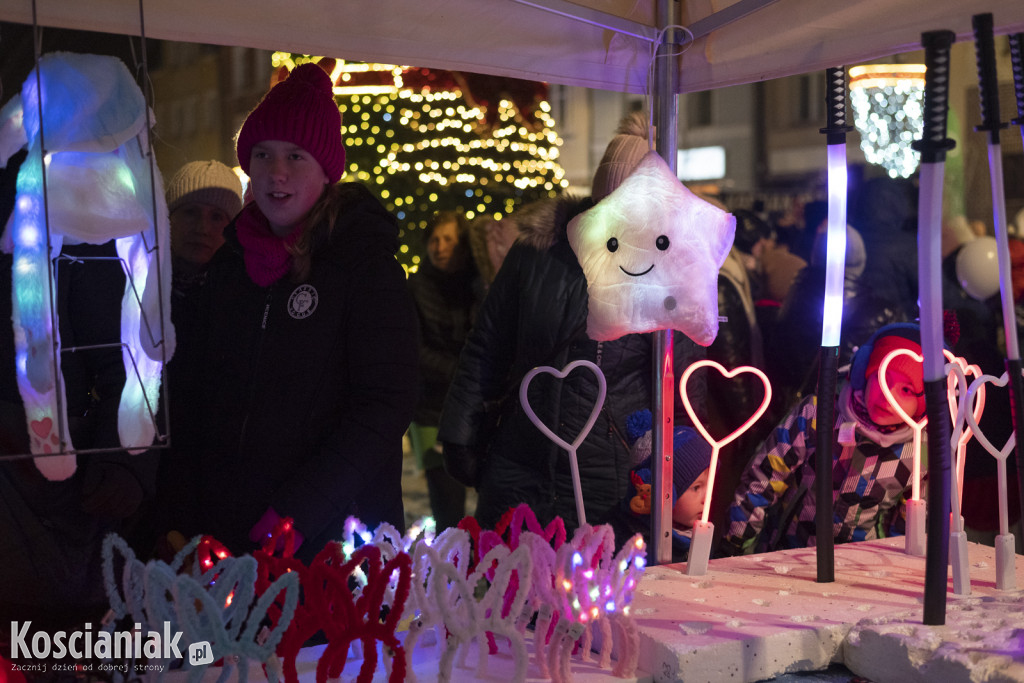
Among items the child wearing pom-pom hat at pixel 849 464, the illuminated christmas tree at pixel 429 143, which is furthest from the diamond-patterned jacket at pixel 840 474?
the illuminated christmas tree at pixel 429 143

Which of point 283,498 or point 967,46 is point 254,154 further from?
point 967,46

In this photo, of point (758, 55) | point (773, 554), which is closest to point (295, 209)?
point (758, 55)

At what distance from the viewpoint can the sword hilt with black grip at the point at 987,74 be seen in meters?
1.28

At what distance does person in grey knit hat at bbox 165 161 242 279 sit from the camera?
81.0 inches

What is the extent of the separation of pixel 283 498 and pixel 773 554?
2.85 ft

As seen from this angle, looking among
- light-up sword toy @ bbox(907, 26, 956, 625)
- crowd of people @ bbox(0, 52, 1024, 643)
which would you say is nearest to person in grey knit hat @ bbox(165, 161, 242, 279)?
crowd of people @ bbox(0, 52, 1024, 643)

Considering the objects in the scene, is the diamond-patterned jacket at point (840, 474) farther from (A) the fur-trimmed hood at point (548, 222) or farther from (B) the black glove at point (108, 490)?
(B) the black glove at point (108, 490)

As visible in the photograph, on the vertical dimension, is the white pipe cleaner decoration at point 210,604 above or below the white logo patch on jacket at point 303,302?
below

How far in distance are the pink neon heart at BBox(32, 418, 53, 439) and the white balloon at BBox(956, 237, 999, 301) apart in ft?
7.53

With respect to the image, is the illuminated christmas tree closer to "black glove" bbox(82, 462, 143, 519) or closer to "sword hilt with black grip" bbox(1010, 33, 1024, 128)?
"black glove" bbox(82, 462, 143, 519)

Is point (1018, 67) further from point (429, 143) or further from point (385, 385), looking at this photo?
point (429, 143)

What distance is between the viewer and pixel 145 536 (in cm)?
181

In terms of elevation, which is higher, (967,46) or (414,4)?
(967,46)

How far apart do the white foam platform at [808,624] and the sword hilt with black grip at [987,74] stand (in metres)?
0.65
